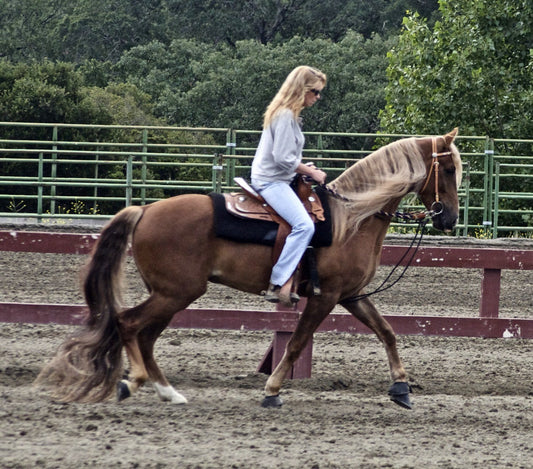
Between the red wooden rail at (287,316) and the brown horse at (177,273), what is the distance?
719 mm

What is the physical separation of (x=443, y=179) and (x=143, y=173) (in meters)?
11.1

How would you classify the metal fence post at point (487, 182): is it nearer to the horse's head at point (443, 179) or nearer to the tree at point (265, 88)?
the horse's head at point (443, 179)

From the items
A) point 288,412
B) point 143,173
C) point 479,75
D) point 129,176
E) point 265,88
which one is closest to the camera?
point 288,412

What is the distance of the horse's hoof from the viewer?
6.04m

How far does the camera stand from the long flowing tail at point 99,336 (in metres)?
6.03

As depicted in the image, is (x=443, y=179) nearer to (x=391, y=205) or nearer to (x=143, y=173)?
(x=391, y=205)

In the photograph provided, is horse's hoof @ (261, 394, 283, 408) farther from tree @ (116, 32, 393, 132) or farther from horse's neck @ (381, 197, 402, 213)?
tree @ (116, 32, 393, 132)

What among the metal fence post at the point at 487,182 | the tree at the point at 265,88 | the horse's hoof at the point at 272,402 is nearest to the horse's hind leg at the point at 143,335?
the horse's hoof at the point at 272,402

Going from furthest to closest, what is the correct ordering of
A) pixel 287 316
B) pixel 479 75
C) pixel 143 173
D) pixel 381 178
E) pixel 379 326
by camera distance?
pixel 479 75, pixel 143 173, pixel 287 316, pixel 379 326, pixel 381 178

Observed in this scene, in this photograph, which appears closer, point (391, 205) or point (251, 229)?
point (251, 229)

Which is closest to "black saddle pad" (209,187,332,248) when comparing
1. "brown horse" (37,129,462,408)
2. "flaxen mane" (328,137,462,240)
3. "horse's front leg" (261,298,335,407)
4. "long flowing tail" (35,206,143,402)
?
"brown horse" (37,129,462,408)

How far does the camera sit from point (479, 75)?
62.1 feet

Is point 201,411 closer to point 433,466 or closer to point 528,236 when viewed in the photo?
point 433,466

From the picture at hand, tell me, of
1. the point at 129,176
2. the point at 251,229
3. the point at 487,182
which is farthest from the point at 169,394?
the point at 487,182
